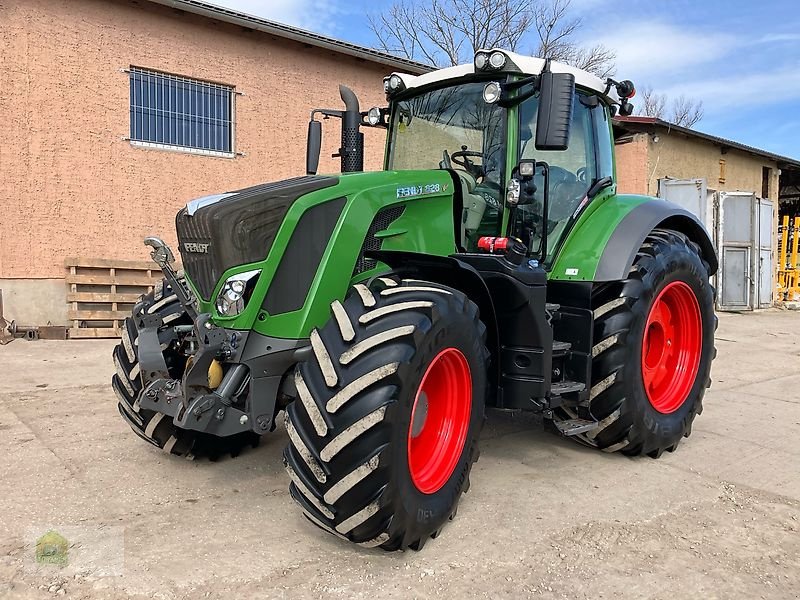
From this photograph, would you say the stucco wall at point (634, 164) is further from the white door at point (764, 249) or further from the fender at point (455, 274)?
the fender at point (455, 274)

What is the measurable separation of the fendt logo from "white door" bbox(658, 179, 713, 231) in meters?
13.3

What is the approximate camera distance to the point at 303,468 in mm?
2684

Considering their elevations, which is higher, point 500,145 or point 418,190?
point 500,145

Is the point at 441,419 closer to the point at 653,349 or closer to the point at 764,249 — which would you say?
the point at 653,349

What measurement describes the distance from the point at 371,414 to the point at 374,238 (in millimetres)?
1039

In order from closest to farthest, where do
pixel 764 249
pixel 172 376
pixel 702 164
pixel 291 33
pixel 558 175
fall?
pixel 172 376, pixel 558 175, pixel 291 33, pixel 764 249, pixel 702 164

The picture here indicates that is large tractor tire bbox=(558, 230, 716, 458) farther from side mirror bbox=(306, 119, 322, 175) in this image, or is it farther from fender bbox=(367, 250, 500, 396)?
side mirror bbox=(306, 119, 322, 175)

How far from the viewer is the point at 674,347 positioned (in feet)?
15.7

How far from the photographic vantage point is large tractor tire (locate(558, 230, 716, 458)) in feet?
13.0

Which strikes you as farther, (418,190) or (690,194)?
(690,194)

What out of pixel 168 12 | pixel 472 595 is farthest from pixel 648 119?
pixel 472 595

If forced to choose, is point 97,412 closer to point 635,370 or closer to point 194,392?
point 194,392

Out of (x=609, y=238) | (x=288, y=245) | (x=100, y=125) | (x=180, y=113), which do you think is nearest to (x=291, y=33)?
(x=180, y=113)

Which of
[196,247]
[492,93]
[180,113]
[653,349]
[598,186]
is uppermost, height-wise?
[180,113]
